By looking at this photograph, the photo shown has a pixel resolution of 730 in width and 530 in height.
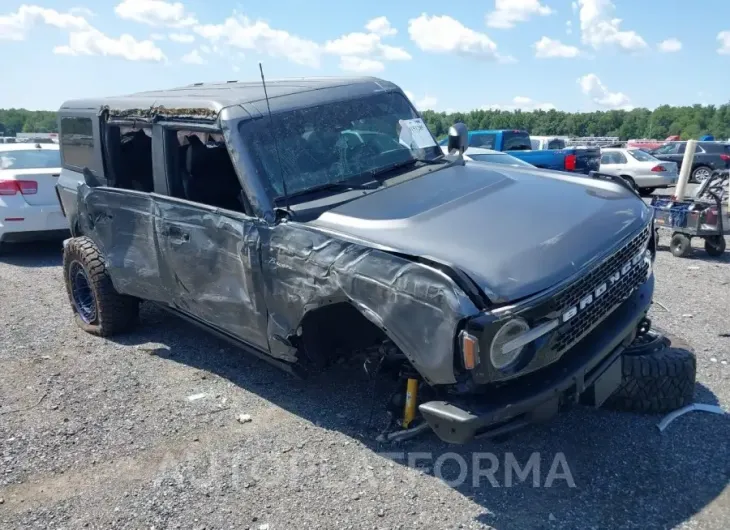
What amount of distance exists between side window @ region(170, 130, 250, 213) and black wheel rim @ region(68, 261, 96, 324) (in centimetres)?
190

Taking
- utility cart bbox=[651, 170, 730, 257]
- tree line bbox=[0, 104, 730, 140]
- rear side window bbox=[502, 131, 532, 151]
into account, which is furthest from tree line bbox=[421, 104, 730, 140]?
utility cart bbox=[651, 170, 730, 257]

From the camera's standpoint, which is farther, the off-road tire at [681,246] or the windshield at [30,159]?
the windshield at [30,159]

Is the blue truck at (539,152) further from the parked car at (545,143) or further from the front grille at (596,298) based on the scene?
the front grille at (596,298)

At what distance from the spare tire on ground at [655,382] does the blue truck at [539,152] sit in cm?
1151

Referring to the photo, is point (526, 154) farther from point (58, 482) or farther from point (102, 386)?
point (58, 482)

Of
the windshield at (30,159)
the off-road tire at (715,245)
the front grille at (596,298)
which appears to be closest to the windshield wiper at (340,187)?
the front grille at (596,298)

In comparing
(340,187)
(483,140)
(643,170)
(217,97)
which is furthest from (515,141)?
(340,187)

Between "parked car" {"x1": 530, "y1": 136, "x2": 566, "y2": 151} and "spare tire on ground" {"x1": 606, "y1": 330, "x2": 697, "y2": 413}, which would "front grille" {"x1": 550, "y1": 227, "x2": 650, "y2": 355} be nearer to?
"spare tire on ground" {"x1": 606, "y1": 330, "x2": 697, "y2": 413}

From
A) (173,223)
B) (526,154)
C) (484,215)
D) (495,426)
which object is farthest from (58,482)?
(526,154)

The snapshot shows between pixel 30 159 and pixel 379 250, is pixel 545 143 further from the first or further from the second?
pixel 379 250

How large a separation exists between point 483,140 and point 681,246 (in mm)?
8960

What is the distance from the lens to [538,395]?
3012 mm

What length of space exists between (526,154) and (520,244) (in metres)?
13.2

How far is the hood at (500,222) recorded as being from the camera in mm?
3064
